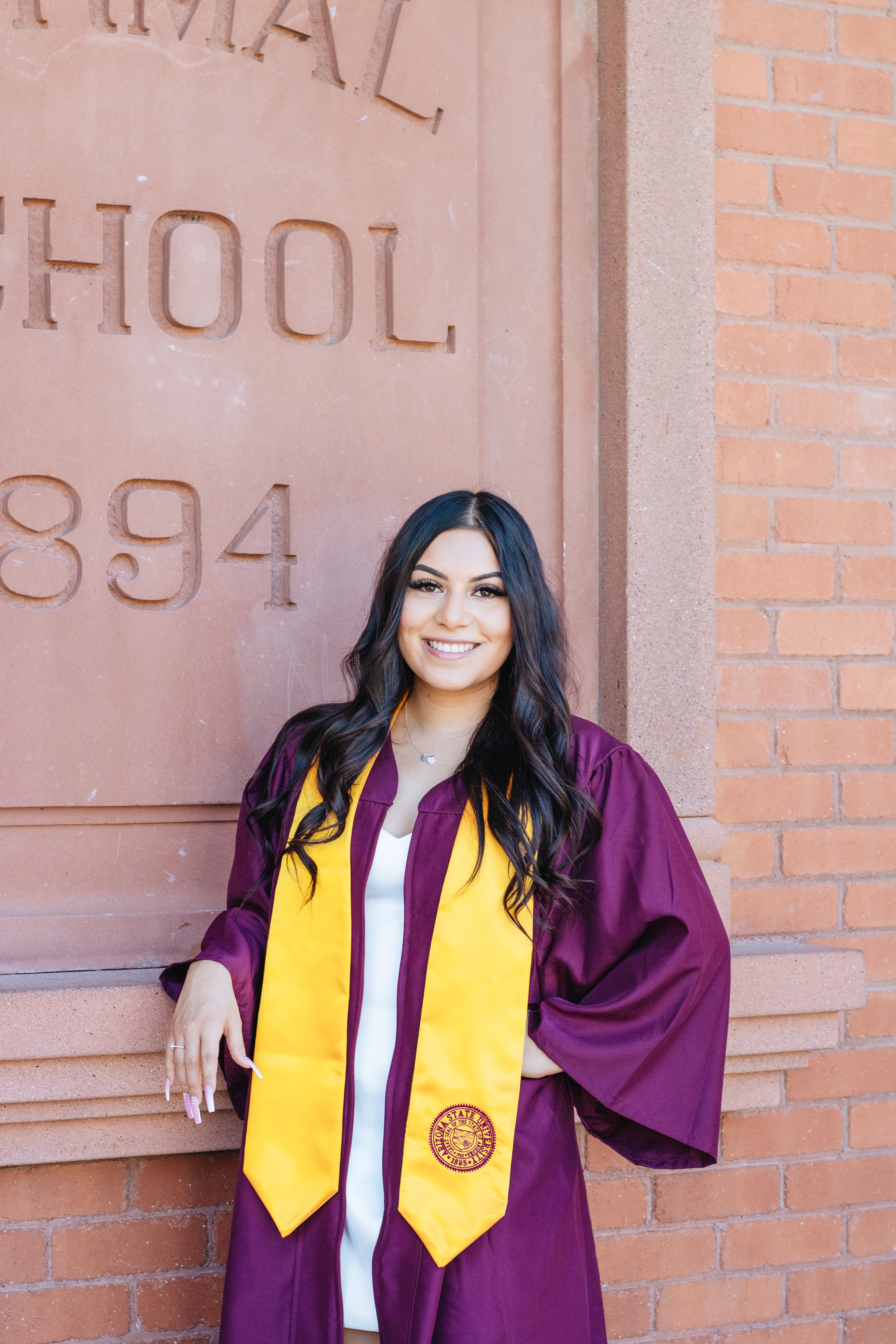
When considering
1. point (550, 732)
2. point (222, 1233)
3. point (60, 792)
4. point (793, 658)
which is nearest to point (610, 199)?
point (793, 658)

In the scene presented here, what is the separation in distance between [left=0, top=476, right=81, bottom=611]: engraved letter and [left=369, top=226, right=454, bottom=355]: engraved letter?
711mm

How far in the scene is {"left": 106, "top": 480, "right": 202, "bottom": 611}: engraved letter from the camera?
2.44m

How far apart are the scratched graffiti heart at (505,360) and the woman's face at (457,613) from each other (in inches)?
26.9

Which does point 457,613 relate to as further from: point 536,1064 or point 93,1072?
point 93,1072

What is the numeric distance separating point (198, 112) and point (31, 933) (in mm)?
1686


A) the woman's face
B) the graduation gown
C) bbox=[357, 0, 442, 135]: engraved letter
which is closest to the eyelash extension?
the woman's face

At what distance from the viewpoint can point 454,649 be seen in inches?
80.2

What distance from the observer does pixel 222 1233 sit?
7.86ft

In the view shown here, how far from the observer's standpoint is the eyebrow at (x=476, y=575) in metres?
2.04

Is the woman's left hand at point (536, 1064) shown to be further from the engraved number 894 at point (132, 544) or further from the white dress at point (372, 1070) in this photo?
the engraved number 894 at point (132, 544)

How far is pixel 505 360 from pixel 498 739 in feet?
3.22

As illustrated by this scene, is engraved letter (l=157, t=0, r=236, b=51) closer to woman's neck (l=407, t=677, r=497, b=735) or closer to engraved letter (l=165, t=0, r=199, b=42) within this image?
engraved letter (l=165, t=0, r=199, b=42)

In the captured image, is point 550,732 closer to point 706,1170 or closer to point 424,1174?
point 424,1174

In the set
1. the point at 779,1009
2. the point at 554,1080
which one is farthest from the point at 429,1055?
the point at 779,1009
